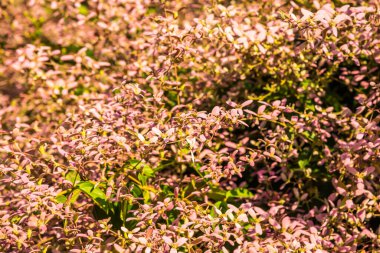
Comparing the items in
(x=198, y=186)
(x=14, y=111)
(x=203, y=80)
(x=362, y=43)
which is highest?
(x=362, y=43)

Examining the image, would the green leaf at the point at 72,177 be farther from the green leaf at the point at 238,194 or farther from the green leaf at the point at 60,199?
the green leaf at the point at 238,194

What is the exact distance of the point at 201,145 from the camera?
2.33m

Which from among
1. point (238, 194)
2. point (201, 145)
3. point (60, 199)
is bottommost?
point (238, 194)

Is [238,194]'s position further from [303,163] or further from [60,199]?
[60,199]

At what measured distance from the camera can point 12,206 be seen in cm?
269

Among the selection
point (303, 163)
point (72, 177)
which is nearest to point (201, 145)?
point (72, 177)

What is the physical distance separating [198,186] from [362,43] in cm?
131

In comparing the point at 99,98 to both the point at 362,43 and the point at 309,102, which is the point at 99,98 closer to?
the point at 309,102

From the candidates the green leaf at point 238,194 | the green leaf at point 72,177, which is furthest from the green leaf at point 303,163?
the green leaf at point 72,177

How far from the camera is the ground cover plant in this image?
2.31 meters

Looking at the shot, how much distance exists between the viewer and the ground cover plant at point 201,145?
91.1 inches

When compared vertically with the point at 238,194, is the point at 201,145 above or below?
above

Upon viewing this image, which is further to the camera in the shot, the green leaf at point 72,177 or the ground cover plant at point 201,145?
the green leaf at point 72,177

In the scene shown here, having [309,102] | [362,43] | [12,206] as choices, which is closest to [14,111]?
[12,206]
